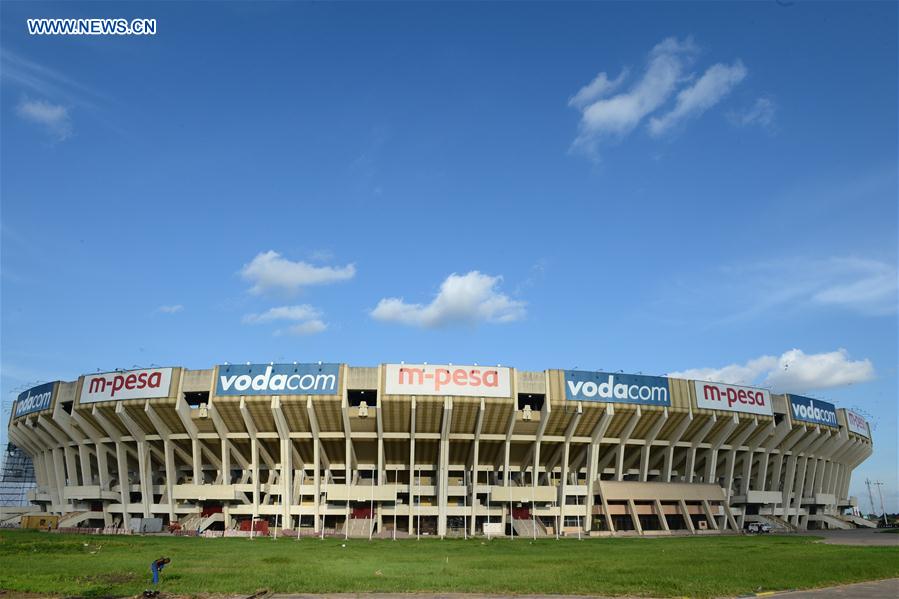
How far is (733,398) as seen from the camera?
260ft

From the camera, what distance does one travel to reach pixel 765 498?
87062 millimetres

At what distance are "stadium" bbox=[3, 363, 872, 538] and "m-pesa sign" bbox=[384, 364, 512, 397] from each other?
156mm

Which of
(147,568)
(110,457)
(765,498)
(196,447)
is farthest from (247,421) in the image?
(765,498)

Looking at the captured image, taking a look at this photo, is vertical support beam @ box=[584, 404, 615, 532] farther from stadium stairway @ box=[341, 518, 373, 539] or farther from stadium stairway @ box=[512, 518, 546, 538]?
stadium stairway @ box=[341, 518, 373, 539]

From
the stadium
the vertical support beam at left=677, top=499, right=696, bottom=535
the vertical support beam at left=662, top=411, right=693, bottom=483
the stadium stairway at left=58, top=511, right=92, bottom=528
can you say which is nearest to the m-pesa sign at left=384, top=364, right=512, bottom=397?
the stadium

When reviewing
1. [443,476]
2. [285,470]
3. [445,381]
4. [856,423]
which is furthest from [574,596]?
[856,423]

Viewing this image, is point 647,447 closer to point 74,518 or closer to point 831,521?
point 831,521

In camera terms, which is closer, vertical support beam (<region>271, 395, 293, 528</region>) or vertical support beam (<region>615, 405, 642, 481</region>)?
vertical support beam (<region>271, 395, 293, 528</region>)

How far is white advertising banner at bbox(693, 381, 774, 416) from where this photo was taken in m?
77.2

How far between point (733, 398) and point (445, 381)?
37891 mm

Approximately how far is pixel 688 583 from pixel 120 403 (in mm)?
66004

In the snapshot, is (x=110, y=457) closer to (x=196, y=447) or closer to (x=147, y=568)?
(x=196, y=447)

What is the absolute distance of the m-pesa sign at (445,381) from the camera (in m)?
68.9

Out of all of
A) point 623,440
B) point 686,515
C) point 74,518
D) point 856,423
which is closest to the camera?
point 686,515
